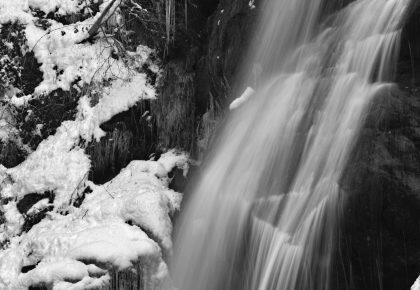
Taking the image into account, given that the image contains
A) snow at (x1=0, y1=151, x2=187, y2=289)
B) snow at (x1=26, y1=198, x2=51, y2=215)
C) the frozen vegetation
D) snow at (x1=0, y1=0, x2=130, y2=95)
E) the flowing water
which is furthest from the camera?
snow at (x1=0, y1=0, x2=130, y2=95)

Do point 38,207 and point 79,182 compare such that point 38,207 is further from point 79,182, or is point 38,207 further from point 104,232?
point 104,232

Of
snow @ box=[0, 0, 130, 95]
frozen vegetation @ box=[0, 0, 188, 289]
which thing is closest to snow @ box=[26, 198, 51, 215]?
frozen vegetation @ box=[0, 0, 188, 289]

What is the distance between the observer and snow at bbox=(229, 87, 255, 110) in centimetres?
731

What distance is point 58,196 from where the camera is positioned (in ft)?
27.1

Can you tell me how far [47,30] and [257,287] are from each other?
6.80 meters

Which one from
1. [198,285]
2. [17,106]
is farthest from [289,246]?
[17,106]

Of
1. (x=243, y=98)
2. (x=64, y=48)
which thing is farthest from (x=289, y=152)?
(x=64, y=48)

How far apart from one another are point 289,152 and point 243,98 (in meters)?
1.82

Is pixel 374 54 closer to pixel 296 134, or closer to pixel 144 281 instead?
pixel 296 134

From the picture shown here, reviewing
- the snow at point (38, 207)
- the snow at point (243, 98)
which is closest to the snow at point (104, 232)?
the snow at point (38, 207)

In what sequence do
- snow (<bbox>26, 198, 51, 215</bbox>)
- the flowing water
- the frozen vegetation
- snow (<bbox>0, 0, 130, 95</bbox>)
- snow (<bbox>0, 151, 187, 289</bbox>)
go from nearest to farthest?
1. the flowing water
2. snow (<bbox>0, 151, 187, 289</bbox>)
3. the frozen vegetation
4. snow (<bbox>26, 198, 51, 215</bbox>)
5. snow (<bbox>0, 0, 130, 95</bbox>)

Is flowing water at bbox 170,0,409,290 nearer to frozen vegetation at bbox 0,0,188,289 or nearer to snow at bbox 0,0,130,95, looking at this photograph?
frozen vegetation at bbox 0,0,188,289

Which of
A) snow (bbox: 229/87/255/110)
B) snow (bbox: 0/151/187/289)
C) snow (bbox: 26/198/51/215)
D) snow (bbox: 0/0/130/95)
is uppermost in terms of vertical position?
snow (bbox: 0/0/130/95)

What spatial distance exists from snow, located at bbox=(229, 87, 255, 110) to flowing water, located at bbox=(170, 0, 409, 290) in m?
0.11
